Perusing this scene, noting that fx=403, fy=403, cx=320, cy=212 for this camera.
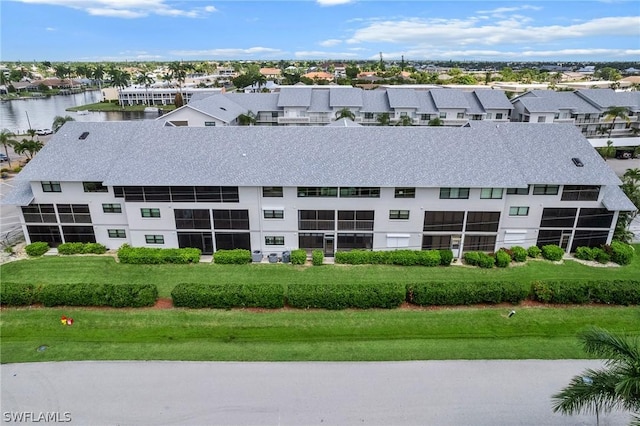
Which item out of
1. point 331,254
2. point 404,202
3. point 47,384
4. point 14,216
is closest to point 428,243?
point 404,202

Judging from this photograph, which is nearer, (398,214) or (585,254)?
(398,214)

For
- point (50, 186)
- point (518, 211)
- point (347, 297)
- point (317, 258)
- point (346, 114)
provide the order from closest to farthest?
point (347, 297) < point (317, 258) < point (50, 186) < point (518, 211) < point (346, 114)

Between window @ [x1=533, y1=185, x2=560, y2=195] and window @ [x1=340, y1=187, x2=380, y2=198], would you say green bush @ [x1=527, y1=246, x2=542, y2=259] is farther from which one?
window @ [x1=340, y1=187, x2=380, y2=198]

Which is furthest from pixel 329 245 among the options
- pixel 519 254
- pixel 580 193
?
pixel 580 193

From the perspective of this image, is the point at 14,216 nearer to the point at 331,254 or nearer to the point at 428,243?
the point at 331,254

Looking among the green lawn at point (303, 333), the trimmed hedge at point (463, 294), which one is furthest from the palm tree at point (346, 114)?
the green lawn at point (303, 333)

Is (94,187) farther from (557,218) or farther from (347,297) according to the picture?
(557,218)
